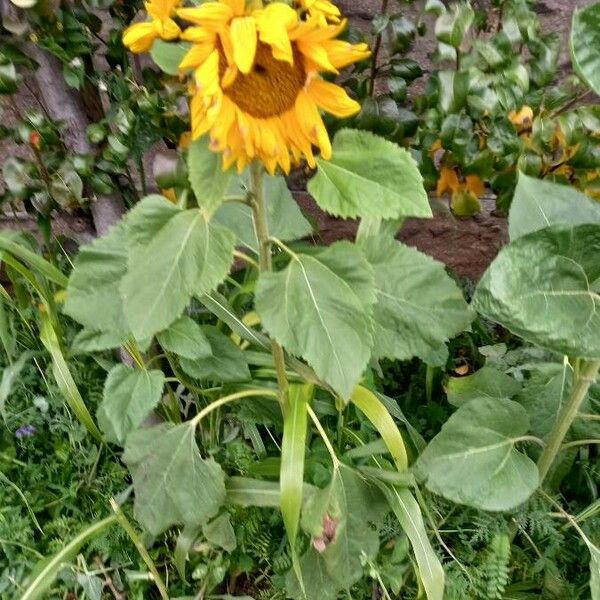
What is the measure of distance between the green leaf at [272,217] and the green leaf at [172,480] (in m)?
0.31

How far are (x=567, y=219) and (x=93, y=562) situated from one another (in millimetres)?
998

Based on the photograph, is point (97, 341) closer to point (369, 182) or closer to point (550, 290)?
point (369, 182)

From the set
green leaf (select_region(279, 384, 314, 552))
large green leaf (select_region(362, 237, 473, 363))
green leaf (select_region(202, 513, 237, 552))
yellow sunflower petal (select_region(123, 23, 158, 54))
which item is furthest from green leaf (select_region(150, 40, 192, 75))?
green leaf (select_region(202, 513, 237, 552))

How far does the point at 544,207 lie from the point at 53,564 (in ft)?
3.06

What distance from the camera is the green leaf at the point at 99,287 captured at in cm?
90

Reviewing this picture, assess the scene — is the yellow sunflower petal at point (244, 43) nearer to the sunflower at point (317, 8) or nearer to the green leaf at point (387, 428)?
the sunflower at point (317, 8)

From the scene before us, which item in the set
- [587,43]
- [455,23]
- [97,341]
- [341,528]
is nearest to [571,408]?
[341,528]

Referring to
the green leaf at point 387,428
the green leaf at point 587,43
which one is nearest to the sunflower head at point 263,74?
the green leaf at point 587,43

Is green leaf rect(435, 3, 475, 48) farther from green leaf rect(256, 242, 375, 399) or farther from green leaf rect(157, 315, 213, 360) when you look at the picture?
green leaf rect(157, 315, 213, 360)

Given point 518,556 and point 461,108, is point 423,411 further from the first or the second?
point 461,108

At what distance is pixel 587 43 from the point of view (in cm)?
65

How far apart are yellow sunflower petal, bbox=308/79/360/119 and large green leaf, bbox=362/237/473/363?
0.91 feet

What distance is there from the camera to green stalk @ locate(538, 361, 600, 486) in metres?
0.84

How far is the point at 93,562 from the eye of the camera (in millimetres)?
1211
